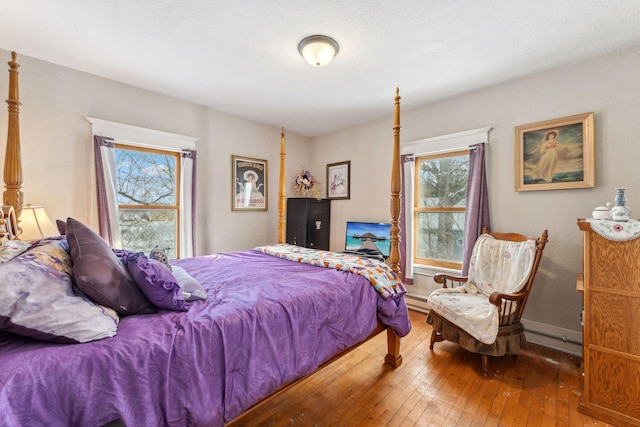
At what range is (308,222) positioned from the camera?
Answer: 4.18 m

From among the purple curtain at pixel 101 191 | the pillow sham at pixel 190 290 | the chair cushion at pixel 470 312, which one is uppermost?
the purple curtain at pixel 101 191

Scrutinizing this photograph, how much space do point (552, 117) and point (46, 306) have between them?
12.2ft

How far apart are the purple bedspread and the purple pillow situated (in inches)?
2.4

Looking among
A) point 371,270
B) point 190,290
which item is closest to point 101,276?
point 190,290

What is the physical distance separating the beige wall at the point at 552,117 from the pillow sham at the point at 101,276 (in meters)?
3.03

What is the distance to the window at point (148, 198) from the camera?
10.1ft

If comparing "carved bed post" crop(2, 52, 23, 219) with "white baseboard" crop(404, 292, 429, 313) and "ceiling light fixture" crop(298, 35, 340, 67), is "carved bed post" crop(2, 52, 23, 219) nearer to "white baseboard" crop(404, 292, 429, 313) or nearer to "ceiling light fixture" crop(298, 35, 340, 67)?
"ceiling light fixture" crop(298, 35, 340, 67)

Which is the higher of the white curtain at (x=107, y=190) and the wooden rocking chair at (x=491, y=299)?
the white curtain at (x=107, y=190)

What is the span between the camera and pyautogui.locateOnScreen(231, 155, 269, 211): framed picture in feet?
12.9

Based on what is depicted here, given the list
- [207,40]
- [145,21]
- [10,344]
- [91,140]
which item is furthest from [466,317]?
[91,140]

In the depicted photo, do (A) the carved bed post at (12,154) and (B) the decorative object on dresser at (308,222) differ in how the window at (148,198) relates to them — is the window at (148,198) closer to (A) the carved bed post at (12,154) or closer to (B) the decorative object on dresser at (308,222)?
(A) the carved bed post at (12,154)

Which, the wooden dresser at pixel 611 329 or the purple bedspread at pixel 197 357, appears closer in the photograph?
the purple bedspread at pixel 197 357

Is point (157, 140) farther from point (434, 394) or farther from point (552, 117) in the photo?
point (552, 117)

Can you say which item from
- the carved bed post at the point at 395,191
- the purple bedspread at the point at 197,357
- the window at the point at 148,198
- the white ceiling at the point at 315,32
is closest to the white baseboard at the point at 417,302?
the carved bed post at the point at 395,191
